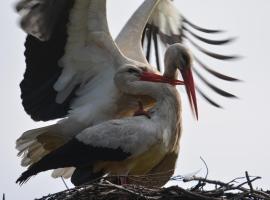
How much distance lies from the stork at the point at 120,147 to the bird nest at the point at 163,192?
74 cm

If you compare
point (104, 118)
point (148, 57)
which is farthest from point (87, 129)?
point (148, 57)

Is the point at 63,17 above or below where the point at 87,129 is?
above

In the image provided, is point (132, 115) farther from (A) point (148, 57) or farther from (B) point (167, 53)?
(A) point (148, 57)

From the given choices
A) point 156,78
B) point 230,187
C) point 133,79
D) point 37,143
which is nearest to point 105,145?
point 133,79

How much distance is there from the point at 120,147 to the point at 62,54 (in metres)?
1.40

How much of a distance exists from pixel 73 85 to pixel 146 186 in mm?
1640

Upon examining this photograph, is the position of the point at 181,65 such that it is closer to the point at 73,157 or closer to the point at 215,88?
the point at 215,88

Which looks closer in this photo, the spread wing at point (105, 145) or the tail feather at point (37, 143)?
the spread wing at point (105, 145)

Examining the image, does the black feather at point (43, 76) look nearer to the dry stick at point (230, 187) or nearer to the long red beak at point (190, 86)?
the long red beak at point (190, 86)

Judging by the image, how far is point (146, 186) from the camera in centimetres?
1265

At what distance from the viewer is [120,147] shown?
12.8 metres

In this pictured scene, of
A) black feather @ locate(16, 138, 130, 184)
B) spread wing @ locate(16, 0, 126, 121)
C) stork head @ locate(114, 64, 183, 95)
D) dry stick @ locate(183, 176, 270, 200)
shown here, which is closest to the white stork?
spread wing @ locate(16, 0, 126, 121)

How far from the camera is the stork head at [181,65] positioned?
13.6 m

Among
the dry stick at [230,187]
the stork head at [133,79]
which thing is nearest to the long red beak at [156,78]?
the stork head at [133,79]
